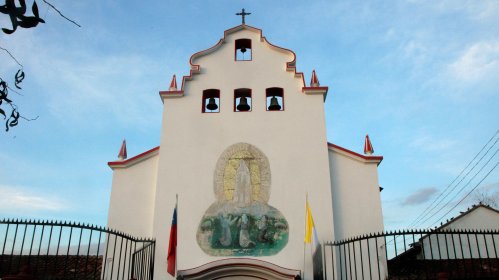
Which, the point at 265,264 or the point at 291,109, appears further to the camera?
the point at 291,109

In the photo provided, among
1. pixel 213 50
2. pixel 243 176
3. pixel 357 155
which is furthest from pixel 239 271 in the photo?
pixel 213 50

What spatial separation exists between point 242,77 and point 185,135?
2.88m

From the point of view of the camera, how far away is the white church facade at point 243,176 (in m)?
12.9

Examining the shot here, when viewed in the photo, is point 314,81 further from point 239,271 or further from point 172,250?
point 172,250

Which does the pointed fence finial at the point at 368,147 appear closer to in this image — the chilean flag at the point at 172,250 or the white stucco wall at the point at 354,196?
the white stucco wall at the point at 354,196

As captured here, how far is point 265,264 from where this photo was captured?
38.9 feet

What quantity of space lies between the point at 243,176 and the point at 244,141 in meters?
1.19

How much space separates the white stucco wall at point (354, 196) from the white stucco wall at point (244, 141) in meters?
0.50

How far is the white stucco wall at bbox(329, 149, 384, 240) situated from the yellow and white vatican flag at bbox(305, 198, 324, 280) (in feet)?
3.84

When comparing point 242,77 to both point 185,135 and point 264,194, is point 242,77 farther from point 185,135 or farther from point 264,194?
point 264,194

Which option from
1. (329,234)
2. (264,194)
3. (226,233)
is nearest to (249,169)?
(264,194)

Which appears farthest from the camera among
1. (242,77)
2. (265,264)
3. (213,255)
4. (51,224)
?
(242,77)

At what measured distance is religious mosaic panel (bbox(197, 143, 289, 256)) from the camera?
42.2ft

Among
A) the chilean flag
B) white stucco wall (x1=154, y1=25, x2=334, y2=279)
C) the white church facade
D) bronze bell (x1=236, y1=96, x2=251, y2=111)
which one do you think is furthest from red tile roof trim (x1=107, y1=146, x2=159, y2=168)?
bronze bell (x1=236, y1=96, x2=251, y2=111)
